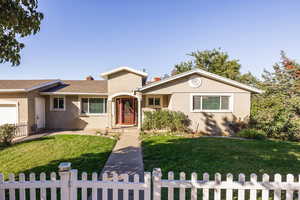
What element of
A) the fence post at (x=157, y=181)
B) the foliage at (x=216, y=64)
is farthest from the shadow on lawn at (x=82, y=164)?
the foliage at (x=216, y=64)

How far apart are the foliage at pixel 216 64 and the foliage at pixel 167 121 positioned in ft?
68.5

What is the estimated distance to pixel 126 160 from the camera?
6297 millimetres

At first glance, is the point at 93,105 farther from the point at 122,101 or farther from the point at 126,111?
the point at 126,111

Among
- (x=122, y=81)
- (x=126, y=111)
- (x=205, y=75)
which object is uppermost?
(x=205, y=75)

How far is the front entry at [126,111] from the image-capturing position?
14.6m

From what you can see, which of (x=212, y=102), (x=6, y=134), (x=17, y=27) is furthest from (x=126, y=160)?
(x=212, y=102)

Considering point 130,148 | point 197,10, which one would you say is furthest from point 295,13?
point 130,148

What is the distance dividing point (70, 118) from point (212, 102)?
1117 cm

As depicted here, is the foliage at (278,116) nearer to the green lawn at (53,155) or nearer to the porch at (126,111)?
the porch at (126,111)

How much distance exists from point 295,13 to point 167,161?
11.9m

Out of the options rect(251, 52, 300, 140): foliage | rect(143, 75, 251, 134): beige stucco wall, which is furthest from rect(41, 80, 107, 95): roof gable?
rect(251, 52, 300, 140): foliage

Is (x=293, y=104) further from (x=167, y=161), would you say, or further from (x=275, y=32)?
(x=167, y=161)

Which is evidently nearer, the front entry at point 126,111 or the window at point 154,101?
the window at point 154,101

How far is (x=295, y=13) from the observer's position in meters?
10.1
